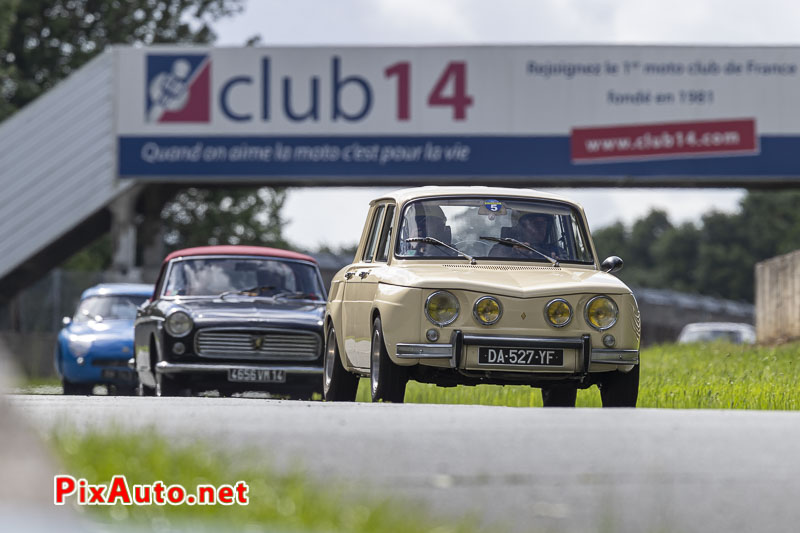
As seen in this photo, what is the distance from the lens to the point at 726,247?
118875 millimetres

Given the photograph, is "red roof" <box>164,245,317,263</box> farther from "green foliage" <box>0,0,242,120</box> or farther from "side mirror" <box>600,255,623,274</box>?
"green foliage" <box>0,0,242,120</box>

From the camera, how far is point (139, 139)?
32219 mm

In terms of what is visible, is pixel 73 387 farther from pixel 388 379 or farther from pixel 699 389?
pixel 388 379

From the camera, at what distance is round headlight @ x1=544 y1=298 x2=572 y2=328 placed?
11.2 metres

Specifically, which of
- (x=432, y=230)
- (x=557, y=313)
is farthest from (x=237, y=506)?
(x=432, y=230)

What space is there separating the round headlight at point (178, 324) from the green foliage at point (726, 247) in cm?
8627

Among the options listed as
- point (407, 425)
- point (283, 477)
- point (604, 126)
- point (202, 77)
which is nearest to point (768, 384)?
point (407, 425)

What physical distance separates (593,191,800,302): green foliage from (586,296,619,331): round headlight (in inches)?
3518

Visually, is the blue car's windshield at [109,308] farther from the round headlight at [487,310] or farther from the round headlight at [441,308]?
the round headlight at [487,310]

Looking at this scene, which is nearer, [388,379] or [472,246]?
[388,379]

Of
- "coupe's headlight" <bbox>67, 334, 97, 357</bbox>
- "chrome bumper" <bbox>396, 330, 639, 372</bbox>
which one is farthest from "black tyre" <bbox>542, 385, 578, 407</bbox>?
"coupe's headlight" <bbox>67, 334, 97, 357</bbox>

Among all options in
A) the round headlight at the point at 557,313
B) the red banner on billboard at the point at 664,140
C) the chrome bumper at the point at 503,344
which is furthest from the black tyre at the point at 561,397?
the red banner on billboard at the point at 664,140

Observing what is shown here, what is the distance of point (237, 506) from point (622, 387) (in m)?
6.39

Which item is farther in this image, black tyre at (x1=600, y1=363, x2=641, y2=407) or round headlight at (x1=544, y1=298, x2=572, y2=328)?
black tyre at (x1=600, y1=363, x2=641, y2=407)
